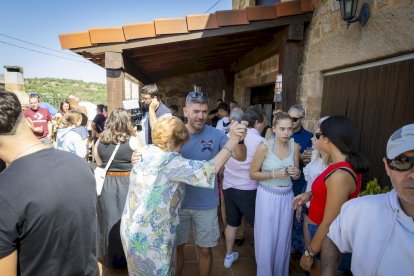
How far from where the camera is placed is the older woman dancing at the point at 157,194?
174 cm

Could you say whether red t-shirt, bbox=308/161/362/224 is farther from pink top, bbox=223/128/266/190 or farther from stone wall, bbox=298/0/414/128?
stone wall, bbox=298/0/414/128

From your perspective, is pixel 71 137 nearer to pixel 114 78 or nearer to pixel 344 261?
pixel 114 78

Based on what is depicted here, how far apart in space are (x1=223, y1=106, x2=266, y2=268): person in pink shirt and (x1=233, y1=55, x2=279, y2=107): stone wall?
2164 millimetres

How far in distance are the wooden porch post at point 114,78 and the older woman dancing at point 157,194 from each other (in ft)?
7.19

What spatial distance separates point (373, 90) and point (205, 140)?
1.79 meters

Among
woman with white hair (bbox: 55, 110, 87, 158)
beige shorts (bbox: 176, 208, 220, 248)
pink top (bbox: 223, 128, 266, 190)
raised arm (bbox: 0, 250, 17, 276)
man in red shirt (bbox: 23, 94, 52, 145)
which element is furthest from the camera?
man in red shirt (bbox: 23, 94, 52, 145)

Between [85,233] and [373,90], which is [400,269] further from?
[373,90]

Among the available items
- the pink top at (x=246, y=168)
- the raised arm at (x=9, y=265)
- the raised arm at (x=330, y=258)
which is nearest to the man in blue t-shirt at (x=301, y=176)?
the pink top at (x=246, y=168)

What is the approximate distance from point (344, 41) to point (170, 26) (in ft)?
7.41

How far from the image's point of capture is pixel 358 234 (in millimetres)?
1193

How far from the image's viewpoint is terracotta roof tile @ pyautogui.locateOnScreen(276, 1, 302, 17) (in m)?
3.55

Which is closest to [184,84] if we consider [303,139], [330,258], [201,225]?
[303,139]

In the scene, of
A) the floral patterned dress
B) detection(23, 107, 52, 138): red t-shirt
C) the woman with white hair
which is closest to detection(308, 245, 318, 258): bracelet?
the floral patterned dress

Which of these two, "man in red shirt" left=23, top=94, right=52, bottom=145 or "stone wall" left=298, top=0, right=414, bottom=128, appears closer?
"stone wall" left=298, top=0, right=414, bottom=128
